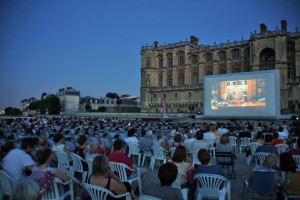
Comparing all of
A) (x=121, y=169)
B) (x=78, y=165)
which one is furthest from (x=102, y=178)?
(x=78, y=165)

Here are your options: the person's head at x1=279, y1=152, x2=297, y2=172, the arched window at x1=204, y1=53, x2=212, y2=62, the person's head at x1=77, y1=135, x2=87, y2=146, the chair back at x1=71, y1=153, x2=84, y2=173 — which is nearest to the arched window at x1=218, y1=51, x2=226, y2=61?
the arched window at x1=204, y1=53, x2=212, y2=62

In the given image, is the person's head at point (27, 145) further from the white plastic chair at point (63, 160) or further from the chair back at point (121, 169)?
the chair back at point (121, 169)

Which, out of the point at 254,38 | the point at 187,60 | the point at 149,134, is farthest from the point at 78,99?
the point at 149,134

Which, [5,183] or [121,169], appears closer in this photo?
[5,183]

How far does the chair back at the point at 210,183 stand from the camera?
425 cm

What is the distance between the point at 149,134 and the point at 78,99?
61461 mm

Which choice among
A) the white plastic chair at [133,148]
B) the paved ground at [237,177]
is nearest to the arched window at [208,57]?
the paved ground at [237,177]

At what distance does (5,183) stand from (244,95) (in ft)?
80.8

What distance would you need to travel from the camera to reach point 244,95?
84.9 feet

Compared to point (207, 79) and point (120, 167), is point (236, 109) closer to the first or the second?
point (207, 79)

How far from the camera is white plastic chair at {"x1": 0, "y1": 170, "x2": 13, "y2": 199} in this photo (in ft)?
12.8

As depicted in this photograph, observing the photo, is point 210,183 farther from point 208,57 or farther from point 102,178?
point 208,57

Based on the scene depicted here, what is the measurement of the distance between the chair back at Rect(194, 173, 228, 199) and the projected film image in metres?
21.8

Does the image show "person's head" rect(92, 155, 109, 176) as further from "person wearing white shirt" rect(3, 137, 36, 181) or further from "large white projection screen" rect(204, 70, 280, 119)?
"large white projection screen" rect(204, 70, 280, 119)
